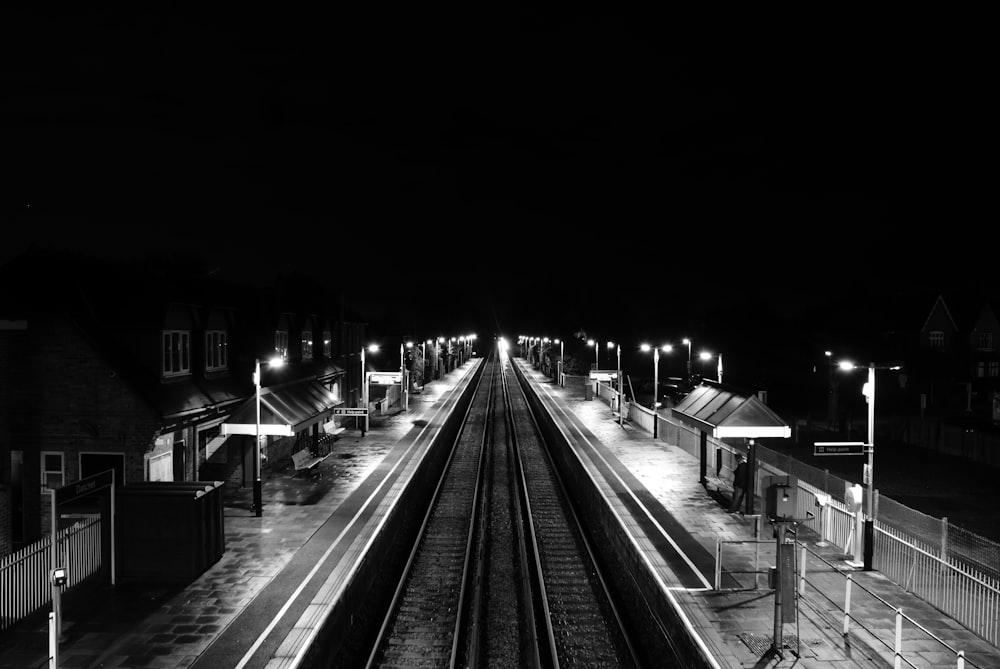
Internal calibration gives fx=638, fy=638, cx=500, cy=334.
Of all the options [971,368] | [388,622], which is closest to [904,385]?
[971,368]

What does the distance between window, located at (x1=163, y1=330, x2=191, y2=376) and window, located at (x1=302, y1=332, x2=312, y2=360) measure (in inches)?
411

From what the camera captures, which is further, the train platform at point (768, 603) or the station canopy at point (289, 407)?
the station canopy at point (289, 407)

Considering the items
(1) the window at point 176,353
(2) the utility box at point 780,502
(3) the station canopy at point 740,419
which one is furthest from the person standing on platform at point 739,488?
(1) the window at point 176,353

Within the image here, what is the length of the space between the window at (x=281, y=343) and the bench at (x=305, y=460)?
4445 mm

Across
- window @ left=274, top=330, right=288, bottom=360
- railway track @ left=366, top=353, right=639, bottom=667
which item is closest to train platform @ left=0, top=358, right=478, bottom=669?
railway track @ left=366, top=353, right=639, bottom=667

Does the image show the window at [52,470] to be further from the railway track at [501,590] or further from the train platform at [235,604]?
the railway track at [501,590]

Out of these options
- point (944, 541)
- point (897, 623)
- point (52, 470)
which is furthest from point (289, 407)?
point (944, 541)

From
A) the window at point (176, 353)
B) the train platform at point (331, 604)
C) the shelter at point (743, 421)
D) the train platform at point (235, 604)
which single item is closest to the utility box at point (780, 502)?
the train platform at point (331, 604)

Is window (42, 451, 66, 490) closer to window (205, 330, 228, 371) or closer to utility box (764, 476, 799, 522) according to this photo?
window (205, 330, 228, 371)

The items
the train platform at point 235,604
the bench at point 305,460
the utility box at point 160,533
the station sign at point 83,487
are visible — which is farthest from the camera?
the bench at point 305,460

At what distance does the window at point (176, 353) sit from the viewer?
58.3 ft

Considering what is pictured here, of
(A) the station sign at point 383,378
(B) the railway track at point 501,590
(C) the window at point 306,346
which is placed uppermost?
(C) the window at point 306,346

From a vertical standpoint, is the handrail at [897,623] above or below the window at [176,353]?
below

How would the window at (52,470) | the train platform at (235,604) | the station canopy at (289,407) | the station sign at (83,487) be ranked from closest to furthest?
the train platform at (235,604)
the station sign at (83,487)
the window at (52,470)
the station canopy at (289,407)
